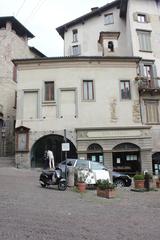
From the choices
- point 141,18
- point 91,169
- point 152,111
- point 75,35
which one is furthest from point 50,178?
point 75,35

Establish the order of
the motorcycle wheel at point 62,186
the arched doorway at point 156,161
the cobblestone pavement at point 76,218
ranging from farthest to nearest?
the arched doorway at point 156,161 → the motorcycle wheel at point 62,186 → the cobblestone pavement at point 76,218

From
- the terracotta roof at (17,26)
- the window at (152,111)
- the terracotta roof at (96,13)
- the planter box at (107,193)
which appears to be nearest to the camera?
the planter box at (107,193)

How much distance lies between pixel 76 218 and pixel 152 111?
65.1ft

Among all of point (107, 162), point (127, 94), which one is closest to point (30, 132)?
point (107, 162)

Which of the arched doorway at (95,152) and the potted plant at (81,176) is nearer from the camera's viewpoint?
the potted plant at (81,176)

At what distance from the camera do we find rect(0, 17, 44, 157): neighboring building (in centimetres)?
3006

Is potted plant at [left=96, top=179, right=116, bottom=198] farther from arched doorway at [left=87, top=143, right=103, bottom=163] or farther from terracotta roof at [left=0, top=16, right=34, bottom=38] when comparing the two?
terracotta roof at [left=0, top=16, right=34, bottom=38]

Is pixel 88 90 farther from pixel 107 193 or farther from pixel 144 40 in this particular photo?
pixel 107 193

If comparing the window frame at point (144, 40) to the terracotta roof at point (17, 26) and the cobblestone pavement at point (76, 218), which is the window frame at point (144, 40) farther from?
the cobblestone pavement at point (76, 218)

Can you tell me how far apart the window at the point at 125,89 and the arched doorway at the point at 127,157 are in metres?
4.62

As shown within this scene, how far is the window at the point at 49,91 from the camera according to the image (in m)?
24.1

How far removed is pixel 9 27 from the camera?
32.7 meters

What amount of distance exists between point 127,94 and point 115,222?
19.3 m

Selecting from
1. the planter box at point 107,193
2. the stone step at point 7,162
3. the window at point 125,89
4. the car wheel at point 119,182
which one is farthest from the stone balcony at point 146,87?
the planter box at point 107,193
